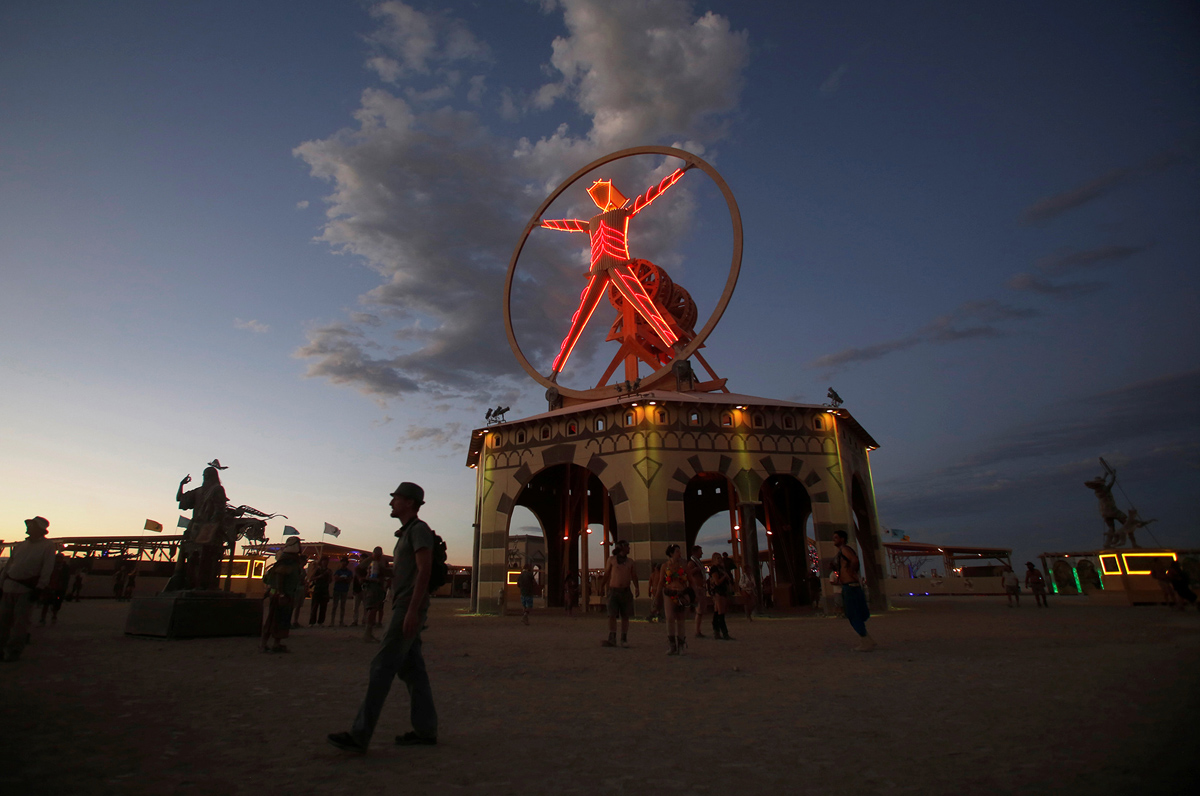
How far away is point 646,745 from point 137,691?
16.4 feet

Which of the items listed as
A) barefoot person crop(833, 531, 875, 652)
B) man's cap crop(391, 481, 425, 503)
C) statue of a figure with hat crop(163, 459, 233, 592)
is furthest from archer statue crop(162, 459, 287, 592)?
barefoot person crop(833, 531, 875, 652)

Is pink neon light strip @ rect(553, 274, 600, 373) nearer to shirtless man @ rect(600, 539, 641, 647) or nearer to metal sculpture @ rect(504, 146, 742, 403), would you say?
metal sculpture @ rect(504, 146, 742, 403)

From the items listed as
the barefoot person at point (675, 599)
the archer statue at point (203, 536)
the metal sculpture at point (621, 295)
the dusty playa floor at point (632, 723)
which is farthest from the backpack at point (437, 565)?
the metal sculpture at point (621, 295)

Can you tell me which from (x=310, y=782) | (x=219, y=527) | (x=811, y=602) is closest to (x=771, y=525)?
(x=811, y=602)

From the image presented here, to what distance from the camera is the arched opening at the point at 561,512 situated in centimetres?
2627

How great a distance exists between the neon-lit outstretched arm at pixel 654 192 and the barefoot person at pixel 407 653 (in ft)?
70.2

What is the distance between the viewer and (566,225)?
1037 inches

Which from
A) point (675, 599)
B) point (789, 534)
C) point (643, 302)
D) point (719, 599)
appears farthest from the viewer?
point (789, 534)

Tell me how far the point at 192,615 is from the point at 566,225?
2039cm

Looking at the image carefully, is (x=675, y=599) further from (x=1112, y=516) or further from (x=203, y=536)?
(x=1112, y=516)

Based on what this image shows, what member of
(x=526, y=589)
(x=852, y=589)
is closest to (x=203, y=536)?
(x=526, y=589)

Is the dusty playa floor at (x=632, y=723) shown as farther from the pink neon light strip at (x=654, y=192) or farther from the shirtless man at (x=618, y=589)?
the pink neon light strip at (x=654, y=192)

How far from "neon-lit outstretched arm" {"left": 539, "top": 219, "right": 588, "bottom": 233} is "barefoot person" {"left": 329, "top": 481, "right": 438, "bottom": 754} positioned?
23.2 m

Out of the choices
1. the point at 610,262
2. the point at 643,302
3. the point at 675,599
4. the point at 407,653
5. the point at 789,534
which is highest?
the point at 610,262
